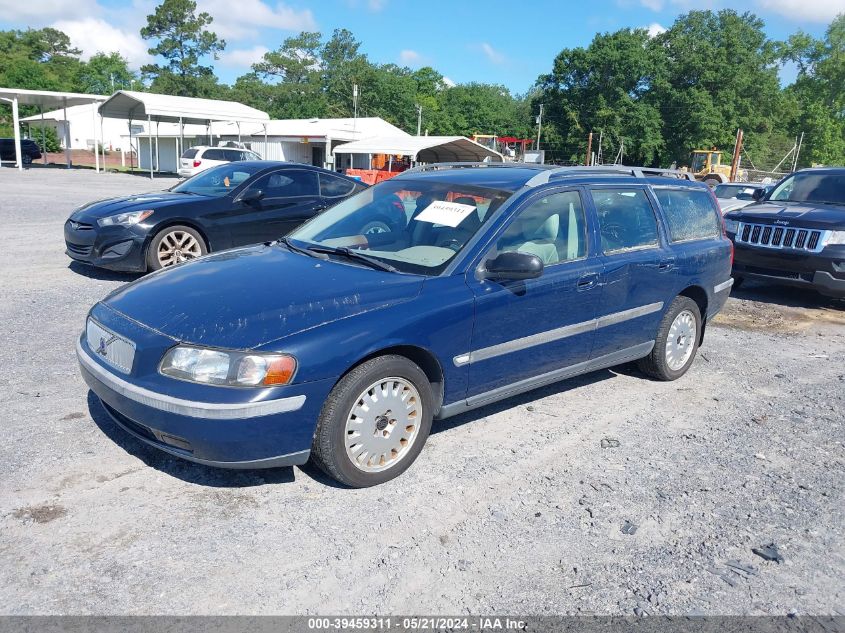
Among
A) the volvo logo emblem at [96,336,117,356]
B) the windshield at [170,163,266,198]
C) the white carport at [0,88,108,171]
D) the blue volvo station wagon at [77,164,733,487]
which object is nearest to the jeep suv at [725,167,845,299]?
the blue volvo station wagon at [77,164,733,487]

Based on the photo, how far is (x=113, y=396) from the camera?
3.34 meters

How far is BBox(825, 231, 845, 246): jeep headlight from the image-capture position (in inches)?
324

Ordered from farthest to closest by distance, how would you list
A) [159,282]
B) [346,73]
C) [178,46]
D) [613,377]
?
1. [346,73]
2. [178,46]
3. [613,377]
4. [159,282]

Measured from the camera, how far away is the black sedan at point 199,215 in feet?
25.0

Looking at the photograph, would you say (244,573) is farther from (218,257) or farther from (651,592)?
(218,257)

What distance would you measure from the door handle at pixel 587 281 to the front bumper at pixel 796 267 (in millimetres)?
5417

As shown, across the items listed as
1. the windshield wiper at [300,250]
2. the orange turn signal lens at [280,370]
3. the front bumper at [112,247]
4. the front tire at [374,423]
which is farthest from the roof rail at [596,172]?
the front bumper at [112,247]

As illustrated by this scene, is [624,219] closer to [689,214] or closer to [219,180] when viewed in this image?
[689,214]

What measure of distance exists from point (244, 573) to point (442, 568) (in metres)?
0.87

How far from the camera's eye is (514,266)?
3.77 meters

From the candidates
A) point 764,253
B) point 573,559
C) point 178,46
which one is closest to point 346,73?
point 178,46

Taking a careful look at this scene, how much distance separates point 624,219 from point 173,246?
544 centimetres

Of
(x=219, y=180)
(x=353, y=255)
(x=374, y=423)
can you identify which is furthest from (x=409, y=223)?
(x=219, y=180)

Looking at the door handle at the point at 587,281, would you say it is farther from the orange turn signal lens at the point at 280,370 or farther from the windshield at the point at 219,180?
the windshield at the point at 219,180
